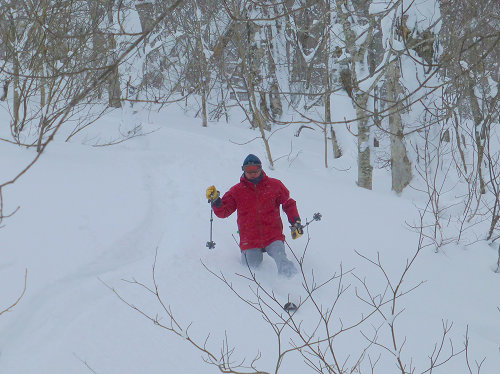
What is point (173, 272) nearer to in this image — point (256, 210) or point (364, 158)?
point (256, 210)

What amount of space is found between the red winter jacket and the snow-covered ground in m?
0.34

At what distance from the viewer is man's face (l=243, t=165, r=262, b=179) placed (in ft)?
13.9

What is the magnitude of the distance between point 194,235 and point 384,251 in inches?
84.7

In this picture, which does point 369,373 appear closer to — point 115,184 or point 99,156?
point 115,184

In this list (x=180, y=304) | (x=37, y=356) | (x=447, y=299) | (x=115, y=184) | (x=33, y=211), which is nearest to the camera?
(x=37, y=356)

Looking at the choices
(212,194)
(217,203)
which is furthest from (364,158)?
(212,194)

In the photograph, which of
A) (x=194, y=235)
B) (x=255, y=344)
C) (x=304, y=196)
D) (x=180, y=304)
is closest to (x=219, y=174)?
(x=304, y=196)

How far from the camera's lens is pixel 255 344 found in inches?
117

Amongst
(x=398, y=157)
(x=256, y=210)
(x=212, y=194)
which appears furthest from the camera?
(x=398, y=157)

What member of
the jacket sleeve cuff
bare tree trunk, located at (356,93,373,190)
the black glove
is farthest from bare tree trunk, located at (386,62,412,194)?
the jacket sleeve cuff

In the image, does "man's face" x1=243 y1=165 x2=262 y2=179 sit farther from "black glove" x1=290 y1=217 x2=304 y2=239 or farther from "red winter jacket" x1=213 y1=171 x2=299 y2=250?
"black glove" x1=290 y1=217 x2=304 y2=239

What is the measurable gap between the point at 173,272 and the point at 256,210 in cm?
102

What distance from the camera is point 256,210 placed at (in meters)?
4.38

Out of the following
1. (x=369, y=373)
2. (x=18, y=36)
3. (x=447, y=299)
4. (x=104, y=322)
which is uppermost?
(x=18, y=36)
